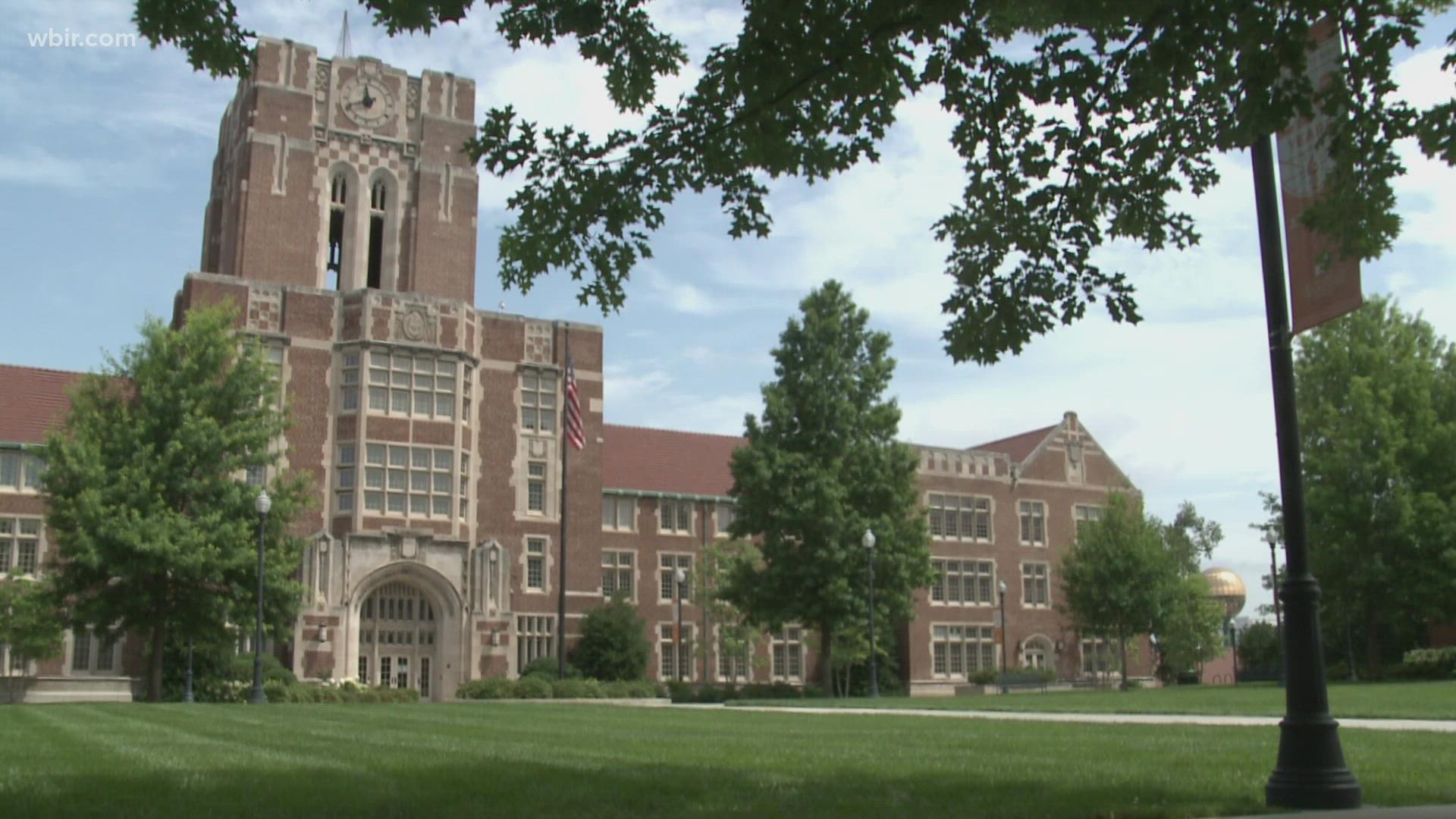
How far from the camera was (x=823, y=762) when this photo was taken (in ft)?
35.2

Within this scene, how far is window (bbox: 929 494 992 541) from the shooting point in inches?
2335

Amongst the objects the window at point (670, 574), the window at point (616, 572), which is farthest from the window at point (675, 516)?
the window at point (616, 572)

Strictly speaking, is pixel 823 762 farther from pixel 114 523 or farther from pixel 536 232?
pixel 114 523

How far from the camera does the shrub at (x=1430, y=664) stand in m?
40.0

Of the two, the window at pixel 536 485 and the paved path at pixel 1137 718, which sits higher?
the window at pixel 536 485

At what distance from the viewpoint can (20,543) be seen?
42188 mm

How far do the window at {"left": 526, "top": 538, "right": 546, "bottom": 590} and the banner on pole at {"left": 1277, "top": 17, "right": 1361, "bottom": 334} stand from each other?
39.7m

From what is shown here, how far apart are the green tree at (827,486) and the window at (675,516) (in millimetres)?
12507

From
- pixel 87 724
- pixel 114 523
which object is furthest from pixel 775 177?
pixel 114 523

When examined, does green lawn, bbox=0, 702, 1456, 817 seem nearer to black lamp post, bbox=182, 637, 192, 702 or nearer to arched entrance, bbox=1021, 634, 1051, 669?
black lamp post, bbox=182, 637, 192, 702

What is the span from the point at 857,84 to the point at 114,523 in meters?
28.1

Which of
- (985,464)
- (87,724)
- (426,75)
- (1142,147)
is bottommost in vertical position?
(87,724)

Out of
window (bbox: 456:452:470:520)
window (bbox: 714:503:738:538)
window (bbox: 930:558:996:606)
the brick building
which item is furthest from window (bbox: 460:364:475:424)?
window (bbox: 930:558:996:606)

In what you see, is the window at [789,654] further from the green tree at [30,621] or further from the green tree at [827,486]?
the green tree at [30,621]
